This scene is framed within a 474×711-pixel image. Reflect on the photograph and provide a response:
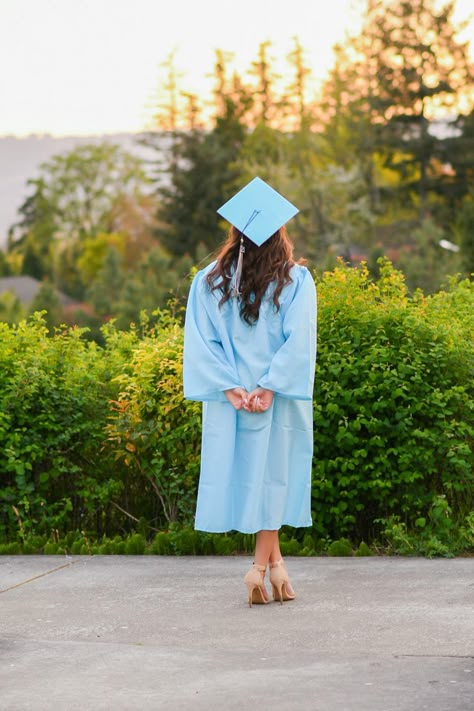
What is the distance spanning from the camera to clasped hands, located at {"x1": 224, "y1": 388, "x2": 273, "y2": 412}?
17.3 feet

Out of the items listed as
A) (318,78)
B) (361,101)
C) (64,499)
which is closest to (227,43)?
(318,78)

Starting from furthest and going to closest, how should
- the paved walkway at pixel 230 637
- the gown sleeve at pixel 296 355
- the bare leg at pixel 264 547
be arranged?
the bare leg at pixel 264 547
the gown sleeve at pixel 296 355
the paved walkway at pixel 230 637

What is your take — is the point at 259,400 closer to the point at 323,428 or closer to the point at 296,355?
the point at 296,355

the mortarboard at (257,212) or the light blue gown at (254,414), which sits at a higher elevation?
the mortarboard at (257,212)

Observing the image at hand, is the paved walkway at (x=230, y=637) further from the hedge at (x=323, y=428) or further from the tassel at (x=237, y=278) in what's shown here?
the tassel at (x=237, y=278)

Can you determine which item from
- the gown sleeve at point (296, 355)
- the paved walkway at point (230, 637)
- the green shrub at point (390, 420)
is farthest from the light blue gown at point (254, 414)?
the green shrub at point (390, 420)

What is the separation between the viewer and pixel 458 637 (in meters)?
4.59

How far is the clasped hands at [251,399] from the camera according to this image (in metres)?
5.27

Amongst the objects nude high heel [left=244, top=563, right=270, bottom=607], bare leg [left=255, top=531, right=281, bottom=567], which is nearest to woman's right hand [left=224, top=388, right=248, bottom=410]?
bare leg [left=255, top=531, right=281, bottom=567]

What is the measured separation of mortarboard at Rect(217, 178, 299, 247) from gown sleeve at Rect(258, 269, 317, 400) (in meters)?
0.30

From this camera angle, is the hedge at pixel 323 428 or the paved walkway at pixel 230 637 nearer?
the paved walkway at pixel 230 637

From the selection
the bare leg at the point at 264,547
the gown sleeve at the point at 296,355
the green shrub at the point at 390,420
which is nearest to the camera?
the gown sleeve at the point at 296,355

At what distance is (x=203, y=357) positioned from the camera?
211 inches

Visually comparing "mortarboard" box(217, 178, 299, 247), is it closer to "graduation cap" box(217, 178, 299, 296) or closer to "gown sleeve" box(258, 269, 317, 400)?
"graduation cap" box(217, 178, 299, 296)
